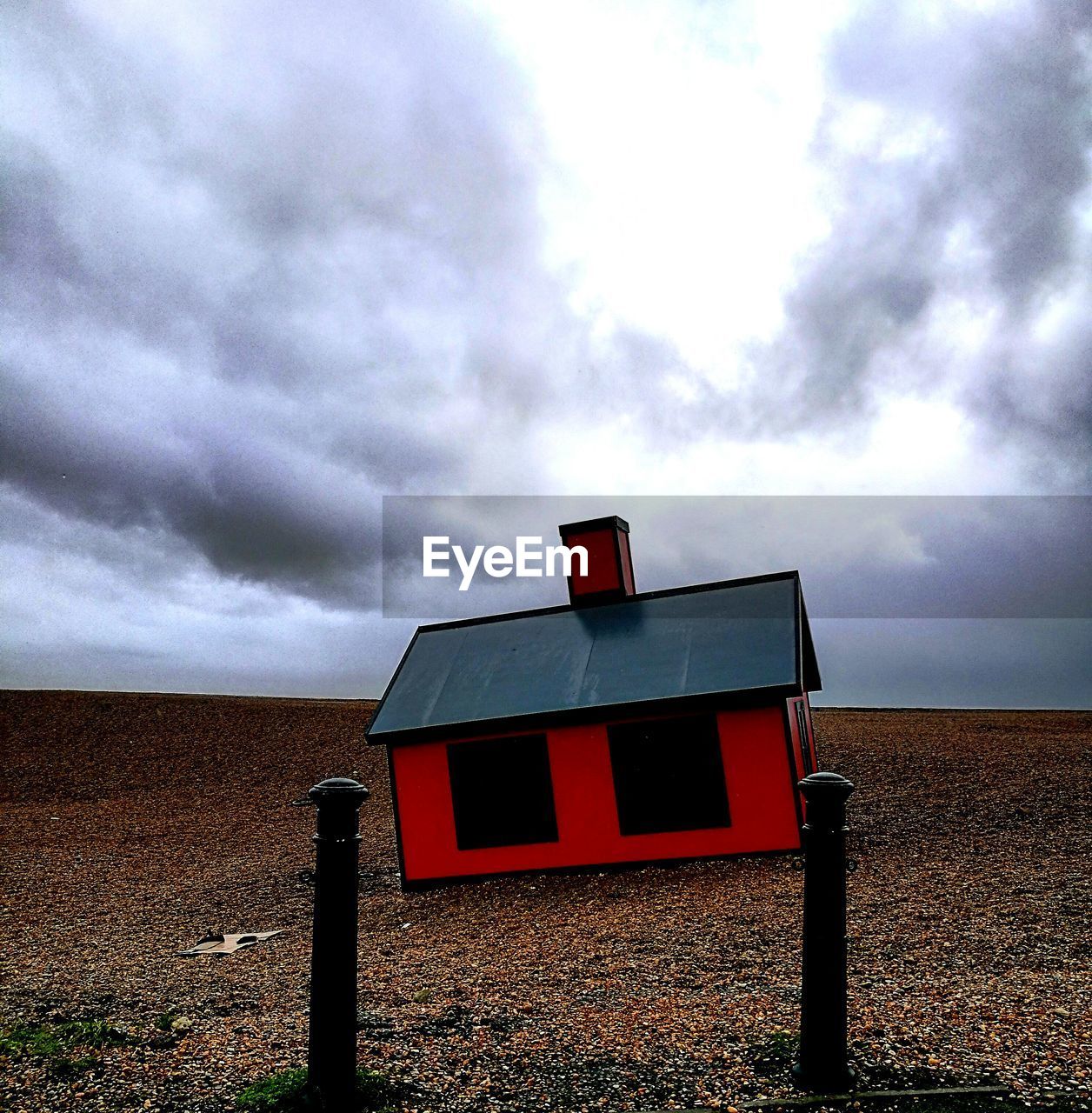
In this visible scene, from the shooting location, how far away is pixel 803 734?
12.2m

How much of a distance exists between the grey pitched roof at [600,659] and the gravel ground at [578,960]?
2126mm

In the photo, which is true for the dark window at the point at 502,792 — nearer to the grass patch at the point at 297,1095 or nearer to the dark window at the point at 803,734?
the dark window at the point at 803,734

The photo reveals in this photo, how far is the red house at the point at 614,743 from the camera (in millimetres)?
10109

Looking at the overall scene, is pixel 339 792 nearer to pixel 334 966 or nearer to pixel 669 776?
pixel 334 966

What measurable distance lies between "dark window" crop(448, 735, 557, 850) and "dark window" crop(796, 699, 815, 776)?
11.9 feet

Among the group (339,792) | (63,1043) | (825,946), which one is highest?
(339,792)

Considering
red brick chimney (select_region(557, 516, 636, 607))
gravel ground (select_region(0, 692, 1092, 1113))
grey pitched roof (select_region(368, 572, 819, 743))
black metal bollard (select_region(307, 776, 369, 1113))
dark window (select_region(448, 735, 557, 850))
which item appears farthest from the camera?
red brick chimney (select_region(557, 516, 636, 607))

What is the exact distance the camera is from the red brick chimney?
42.9ft

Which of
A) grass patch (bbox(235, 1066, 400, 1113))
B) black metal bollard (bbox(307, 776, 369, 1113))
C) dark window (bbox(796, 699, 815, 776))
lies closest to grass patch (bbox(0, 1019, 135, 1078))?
grass patch (bbox(235, 1066, 400, 1113))

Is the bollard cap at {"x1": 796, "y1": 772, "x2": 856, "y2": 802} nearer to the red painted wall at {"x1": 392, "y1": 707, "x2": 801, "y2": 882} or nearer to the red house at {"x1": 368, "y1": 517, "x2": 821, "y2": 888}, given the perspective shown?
the red house at {"x1": 368, "y1": 517, "x2": 821, "y2": 888}

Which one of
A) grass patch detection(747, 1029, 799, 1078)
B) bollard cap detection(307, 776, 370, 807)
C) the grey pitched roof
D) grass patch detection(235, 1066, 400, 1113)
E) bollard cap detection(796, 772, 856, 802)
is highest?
the grey pitched roof

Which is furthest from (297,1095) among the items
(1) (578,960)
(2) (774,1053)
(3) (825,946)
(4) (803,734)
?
(4) (803,734)

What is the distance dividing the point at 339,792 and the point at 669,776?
7077 millimetres

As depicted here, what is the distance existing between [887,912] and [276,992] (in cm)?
540
